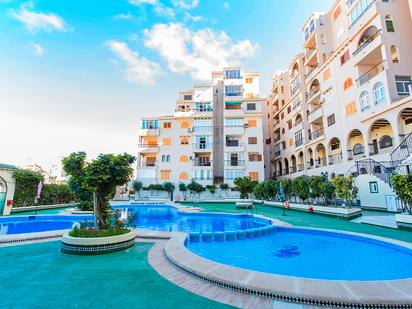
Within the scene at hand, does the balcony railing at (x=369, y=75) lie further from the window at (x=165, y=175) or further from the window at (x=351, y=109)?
the window at (x=165, y=175)

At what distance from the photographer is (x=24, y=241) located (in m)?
7.89

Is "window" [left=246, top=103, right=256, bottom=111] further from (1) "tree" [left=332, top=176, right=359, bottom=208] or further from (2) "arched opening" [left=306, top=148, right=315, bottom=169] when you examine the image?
(1) "tree" [left=332, top=176, right=359, bottom=208]

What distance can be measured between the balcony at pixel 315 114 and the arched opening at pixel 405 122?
859 centimetres

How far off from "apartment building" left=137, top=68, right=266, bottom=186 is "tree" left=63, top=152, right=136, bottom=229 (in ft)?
85.9

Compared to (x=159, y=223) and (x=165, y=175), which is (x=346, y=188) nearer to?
(x=159, y=223)

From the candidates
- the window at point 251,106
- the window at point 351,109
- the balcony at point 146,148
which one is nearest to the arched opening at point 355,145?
the window at point 351,109

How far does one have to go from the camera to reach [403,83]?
1652 centimetres

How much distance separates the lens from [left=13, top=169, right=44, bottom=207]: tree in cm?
1738

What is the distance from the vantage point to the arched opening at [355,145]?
20375mm

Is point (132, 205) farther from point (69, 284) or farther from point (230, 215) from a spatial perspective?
point (69, 284)

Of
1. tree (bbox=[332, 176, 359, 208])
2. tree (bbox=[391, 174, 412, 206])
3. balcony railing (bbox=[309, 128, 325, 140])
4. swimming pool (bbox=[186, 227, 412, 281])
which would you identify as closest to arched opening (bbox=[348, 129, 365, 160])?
balcony railing (bbox=[309, 128, 325, 140])

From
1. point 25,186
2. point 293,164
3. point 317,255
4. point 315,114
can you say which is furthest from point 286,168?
point 25,186

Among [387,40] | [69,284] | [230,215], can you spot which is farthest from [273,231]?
[387,40]

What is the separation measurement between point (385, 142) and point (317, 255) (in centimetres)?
1716
